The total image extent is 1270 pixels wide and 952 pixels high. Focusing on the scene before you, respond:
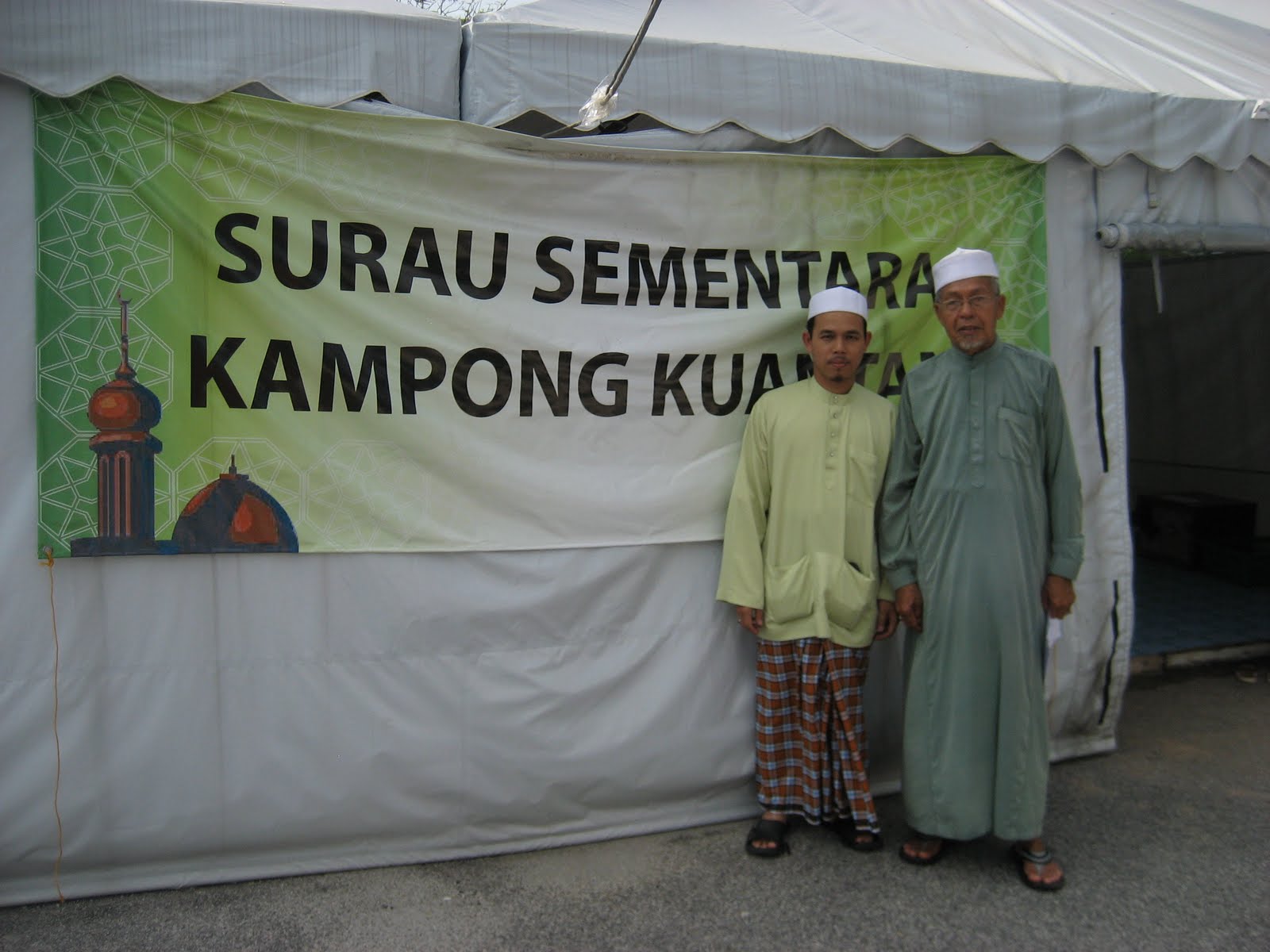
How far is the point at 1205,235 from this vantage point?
412cm

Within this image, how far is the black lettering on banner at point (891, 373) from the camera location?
152 inches

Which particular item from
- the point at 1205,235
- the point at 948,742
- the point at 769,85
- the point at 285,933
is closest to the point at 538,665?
the point at 285,933

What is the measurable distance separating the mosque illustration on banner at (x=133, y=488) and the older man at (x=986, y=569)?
2039 mm

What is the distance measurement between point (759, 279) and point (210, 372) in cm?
173

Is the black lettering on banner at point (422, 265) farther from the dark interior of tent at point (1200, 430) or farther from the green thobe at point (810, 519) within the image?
the dark interior of tent at point (1200, 430)

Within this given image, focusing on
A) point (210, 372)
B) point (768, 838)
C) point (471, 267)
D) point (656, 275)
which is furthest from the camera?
point (656, 275)

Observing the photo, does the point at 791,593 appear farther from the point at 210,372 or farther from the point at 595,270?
the point at 210,372

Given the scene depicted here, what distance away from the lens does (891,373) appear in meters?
3.87

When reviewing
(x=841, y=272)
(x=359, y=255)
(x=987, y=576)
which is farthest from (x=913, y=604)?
(x=359, y=255)

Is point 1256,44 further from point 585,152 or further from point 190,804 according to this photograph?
point 190,804

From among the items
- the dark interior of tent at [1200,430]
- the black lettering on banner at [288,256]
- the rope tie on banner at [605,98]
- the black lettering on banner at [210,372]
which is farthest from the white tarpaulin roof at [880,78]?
the dark interior of tent at [1200,430]

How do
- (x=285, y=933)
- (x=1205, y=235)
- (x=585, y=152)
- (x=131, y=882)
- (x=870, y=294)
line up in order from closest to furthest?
(x=285, y=933) → (x=131, y=882) → (x=585, y=152) → (x=870, y=294) → (x=1205, y=235)

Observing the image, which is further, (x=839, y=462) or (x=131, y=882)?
(x=839, y=462)

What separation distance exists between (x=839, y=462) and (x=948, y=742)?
0.89 meters
